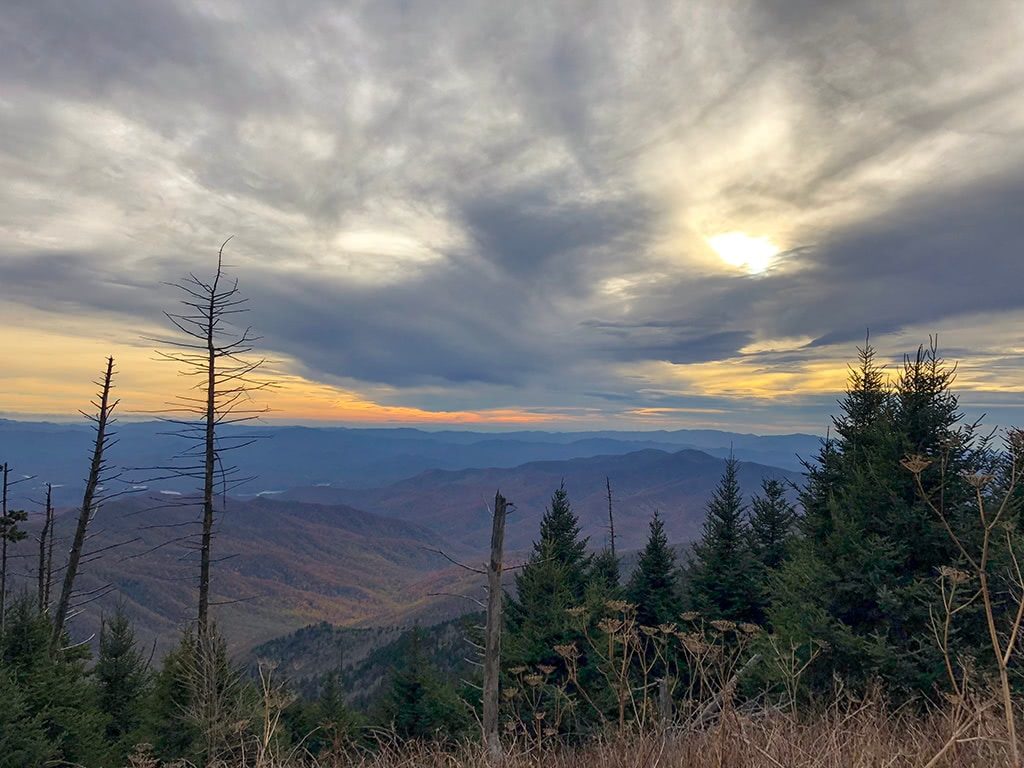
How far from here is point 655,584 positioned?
23.7 metres

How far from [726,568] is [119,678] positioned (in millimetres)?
21176

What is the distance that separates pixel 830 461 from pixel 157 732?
67.8ft

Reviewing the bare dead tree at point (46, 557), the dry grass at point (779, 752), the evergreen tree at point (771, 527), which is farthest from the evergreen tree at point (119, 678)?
the evergreen tree at point (771, 527)

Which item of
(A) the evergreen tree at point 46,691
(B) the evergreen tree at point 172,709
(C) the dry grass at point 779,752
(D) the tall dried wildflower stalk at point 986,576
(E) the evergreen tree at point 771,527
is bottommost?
(B) the evergreen tree at point 172,709

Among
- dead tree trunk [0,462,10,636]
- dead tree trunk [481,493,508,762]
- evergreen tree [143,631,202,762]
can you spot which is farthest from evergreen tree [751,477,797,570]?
dead tree trunk [0,462,10,636]

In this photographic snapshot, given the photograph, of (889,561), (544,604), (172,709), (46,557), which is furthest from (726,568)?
(46,557)

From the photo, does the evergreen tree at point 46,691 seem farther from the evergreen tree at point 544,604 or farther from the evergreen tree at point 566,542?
the evergreen tree at point 566,542

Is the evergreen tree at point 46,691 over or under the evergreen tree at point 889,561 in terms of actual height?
under

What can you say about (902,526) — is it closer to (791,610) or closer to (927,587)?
(927,587)

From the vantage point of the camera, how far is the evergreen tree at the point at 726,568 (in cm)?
2105

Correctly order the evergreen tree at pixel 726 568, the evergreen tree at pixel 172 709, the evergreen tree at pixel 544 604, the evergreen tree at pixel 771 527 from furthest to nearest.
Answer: the evergreen tree at pixel 771 527, the evergreen tree at pixel 726 568, the evergreen tree at pixel 544 604, the evergreen tree at pixel 172 709

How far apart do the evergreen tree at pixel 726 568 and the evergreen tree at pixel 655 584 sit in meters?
1.19

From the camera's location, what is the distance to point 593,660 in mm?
17047

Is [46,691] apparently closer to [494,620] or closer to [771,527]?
[494,620]
